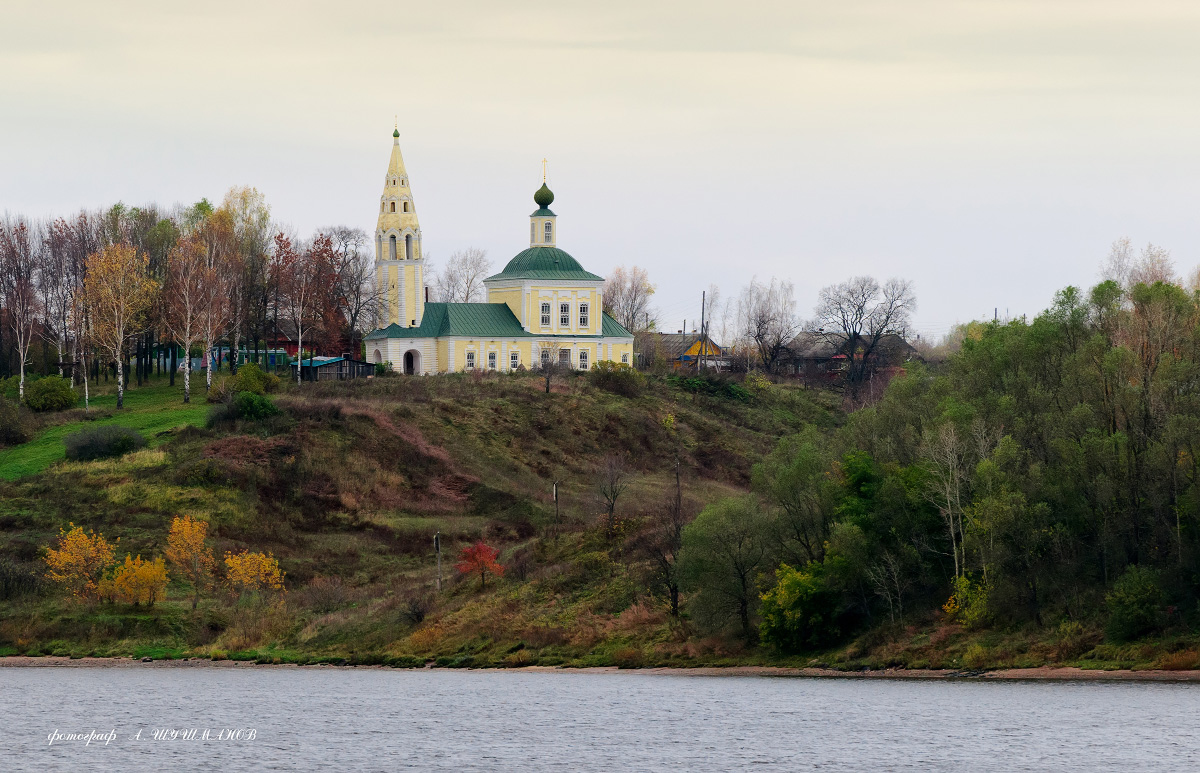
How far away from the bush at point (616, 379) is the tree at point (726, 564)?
1848 inches

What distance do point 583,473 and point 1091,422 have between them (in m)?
41.0

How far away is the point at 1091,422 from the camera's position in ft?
161

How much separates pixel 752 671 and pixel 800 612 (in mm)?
2641

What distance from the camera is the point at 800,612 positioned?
50406 mm

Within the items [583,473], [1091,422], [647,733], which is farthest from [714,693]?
[583,473]

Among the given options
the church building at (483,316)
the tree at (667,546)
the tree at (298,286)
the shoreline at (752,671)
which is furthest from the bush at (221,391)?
the tree at (667,546)

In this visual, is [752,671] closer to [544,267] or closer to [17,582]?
[17,582]

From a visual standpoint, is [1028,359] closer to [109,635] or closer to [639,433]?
[109,635]

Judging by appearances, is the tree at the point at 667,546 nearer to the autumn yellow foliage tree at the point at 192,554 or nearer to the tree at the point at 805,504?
the tree at the point at 805,504

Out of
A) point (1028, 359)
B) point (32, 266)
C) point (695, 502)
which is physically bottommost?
point (695, 502)

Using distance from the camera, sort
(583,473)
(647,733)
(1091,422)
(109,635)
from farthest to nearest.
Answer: (583,473)
(109,635)
(1091,422)
(647,733)

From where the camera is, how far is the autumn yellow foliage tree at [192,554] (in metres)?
61.6

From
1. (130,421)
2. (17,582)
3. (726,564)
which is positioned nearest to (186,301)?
(130,421)

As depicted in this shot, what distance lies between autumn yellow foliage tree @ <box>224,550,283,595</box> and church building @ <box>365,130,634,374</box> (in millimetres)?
38271
